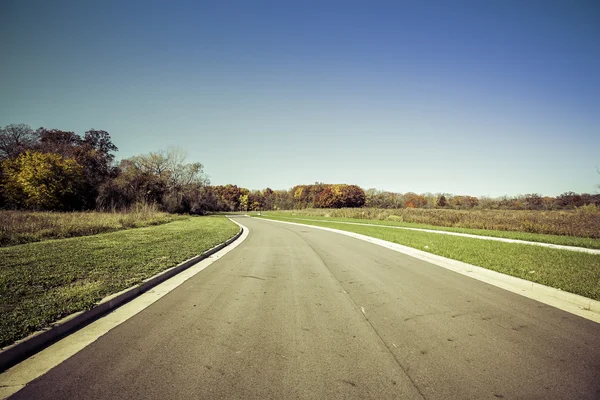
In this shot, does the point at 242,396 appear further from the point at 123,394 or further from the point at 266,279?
the point at 266,279

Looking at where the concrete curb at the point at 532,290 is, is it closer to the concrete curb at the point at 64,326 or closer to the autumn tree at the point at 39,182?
the concrete curb at the point at 64,326

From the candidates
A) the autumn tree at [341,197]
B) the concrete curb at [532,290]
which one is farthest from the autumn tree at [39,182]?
the autumn tree at [341,197]

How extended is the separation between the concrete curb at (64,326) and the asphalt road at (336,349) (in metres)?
0.60

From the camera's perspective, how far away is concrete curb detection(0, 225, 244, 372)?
2965 mm

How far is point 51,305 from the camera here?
415 cm

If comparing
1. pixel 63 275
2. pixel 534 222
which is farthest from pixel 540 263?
pixel 534 222

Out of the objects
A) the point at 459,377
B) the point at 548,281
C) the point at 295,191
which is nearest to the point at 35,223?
the point at 459,377

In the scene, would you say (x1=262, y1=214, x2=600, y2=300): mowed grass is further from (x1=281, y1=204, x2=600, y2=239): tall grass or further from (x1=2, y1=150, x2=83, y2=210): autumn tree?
(x1=2, y1=150, x2=83, y2=210): autumn tree

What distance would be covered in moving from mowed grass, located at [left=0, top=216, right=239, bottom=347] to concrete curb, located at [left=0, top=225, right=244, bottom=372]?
0.14 metres

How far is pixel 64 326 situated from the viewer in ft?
12.2

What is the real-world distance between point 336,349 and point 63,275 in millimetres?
6386

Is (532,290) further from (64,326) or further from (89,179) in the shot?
(89,179)

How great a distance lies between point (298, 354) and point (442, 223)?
27444mm

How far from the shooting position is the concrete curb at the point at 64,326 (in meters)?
2.96
